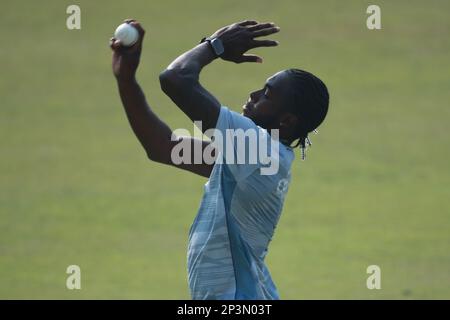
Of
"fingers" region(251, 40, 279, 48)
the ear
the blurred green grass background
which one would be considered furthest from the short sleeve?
the blurred green grass background

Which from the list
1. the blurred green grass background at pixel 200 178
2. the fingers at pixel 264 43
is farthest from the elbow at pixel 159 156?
the blurred green grass background at pixel 200 178

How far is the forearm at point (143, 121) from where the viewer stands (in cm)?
514

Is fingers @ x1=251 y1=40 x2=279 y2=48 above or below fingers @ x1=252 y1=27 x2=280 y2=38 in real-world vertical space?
below

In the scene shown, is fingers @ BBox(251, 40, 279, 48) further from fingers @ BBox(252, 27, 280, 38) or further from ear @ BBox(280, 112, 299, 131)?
ear @ BBox(280, 112, 299, 131)

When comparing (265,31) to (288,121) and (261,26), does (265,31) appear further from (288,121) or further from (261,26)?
(288,121)

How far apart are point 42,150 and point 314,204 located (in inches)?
Result: 163

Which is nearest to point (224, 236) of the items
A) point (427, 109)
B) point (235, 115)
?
point (235, 115)

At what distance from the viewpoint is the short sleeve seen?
505cm

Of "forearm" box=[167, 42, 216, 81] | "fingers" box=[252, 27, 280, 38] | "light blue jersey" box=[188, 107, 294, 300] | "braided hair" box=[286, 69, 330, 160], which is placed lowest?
"light blue jersey" box=[188, 107, 294, 300]

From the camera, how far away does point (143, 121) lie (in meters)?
5.43

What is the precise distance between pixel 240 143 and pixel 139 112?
21.8 inches

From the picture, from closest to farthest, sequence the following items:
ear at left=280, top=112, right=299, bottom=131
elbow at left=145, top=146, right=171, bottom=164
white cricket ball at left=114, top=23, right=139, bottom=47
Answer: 1. white cricket ball at left=114, top=23, right=139, bottom=47
2. ear at left=280, top=112, right=299, bottom=131
3. elbow at left=145, top=146, right=171, bottom=164

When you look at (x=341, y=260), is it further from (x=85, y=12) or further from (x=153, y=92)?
(x=85, y=12)

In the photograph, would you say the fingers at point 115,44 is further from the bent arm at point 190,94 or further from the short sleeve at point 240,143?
the short sleeve at point 240,143
